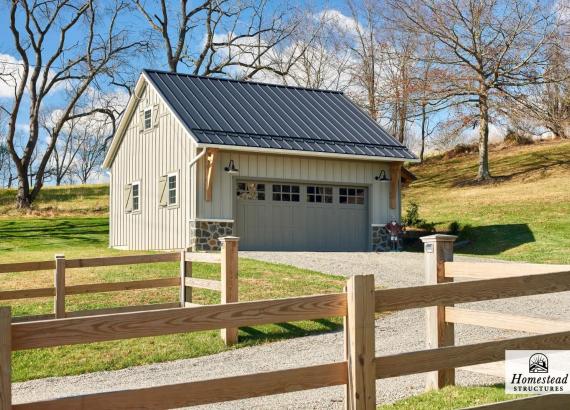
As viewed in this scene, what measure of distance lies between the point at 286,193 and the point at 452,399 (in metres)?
15.2

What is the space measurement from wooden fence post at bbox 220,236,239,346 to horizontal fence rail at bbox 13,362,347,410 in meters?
4.86

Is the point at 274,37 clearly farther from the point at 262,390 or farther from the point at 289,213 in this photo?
the point at 262,390

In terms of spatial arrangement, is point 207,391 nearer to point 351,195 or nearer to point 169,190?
point 169,190

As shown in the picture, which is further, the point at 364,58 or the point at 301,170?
the point at 364,58

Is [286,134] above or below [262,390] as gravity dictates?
above

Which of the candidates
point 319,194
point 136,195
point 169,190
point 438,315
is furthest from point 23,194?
point 438,315

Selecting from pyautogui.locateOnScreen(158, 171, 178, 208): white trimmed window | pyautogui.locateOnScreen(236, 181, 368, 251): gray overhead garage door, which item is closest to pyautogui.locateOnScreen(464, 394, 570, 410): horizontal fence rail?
pyautogui.locateOnScreen(236, 181, 368, 251): gray overhead garage door

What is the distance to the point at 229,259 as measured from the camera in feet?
28.8

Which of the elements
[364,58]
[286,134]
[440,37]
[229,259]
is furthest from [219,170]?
[364,58]

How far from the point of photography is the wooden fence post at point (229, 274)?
8742 millimetres

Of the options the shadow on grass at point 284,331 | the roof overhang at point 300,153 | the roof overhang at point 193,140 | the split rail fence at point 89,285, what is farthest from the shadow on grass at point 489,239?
the split rail fence at point 89,285

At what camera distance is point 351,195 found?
2144cm

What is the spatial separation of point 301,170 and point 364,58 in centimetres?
2251

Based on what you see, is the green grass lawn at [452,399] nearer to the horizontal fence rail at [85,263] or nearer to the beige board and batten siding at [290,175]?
the horizontal fence rail at [85,263]
